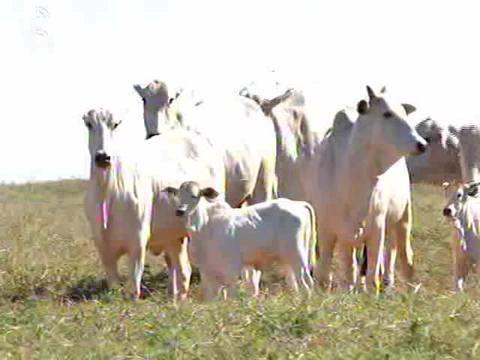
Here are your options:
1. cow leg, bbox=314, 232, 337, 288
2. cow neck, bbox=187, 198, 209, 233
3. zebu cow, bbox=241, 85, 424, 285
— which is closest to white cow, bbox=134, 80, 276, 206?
zebu cow, bbox=241, 85, 424, 285

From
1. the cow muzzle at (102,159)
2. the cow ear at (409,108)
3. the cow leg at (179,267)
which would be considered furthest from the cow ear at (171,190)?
the cow ear at (409,108)

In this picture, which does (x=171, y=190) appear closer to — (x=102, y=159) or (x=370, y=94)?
(x=102, y=159)

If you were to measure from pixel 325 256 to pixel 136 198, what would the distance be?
5.94ft

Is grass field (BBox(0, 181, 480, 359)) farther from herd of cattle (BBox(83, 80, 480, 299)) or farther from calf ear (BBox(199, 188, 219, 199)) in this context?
calf ear (BBox(199, 188, 219, 199))

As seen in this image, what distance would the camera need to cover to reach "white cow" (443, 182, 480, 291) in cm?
1350

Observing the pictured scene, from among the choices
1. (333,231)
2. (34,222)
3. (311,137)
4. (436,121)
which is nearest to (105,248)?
(333,231)

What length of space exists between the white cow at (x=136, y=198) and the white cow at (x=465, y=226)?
2659mm

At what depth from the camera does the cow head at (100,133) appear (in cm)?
1114

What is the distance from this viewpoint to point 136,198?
11.6 metres

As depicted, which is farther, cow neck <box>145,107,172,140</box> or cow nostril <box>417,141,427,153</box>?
cow neck <box>145,107,172,140</box>

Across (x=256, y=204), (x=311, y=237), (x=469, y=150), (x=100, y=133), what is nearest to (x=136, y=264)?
(x=100, y=133)

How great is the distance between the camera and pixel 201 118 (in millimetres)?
14898

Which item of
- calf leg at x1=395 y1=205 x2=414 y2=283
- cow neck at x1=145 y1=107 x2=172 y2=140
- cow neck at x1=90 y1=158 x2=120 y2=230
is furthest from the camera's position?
cow neck at x1=145 y1=107 x2=172 y2=140

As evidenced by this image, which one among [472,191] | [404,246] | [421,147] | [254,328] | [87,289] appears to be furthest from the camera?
[472,191]
